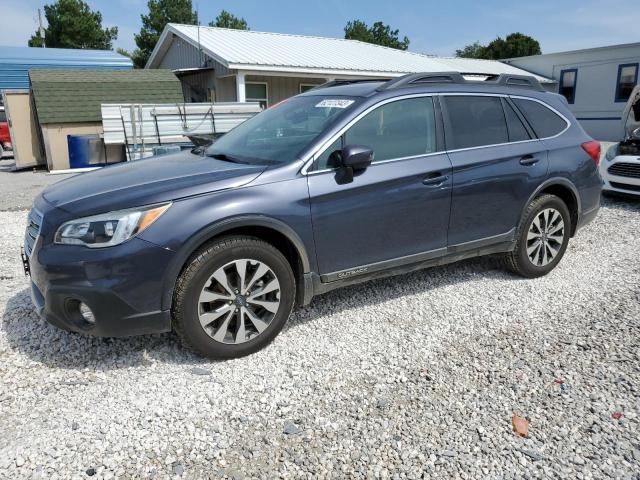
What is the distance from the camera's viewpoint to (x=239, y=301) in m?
3.14

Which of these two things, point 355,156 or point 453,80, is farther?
point 453,80

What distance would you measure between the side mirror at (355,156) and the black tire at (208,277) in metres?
0.75

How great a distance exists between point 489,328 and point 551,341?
420mm

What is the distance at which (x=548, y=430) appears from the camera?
8.59ft

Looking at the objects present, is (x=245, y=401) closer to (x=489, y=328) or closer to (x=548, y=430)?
(x=548, y=430)

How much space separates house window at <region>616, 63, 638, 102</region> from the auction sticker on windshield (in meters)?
22.1

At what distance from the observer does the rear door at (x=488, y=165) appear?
4.00m

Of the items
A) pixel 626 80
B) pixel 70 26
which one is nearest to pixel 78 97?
pixel 626 80

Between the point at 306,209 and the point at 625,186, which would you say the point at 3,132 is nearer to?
the point at 306,209

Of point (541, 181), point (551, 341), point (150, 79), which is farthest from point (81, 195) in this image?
point (150, 79)

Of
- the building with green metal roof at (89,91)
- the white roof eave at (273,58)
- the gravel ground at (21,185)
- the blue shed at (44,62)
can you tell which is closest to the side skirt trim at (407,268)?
the gravel ground at (21,185)

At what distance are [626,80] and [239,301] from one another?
78.9ft

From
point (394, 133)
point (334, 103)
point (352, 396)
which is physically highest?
point (334, 103)

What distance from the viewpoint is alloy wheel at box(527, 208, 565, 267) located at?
4.55 metres
